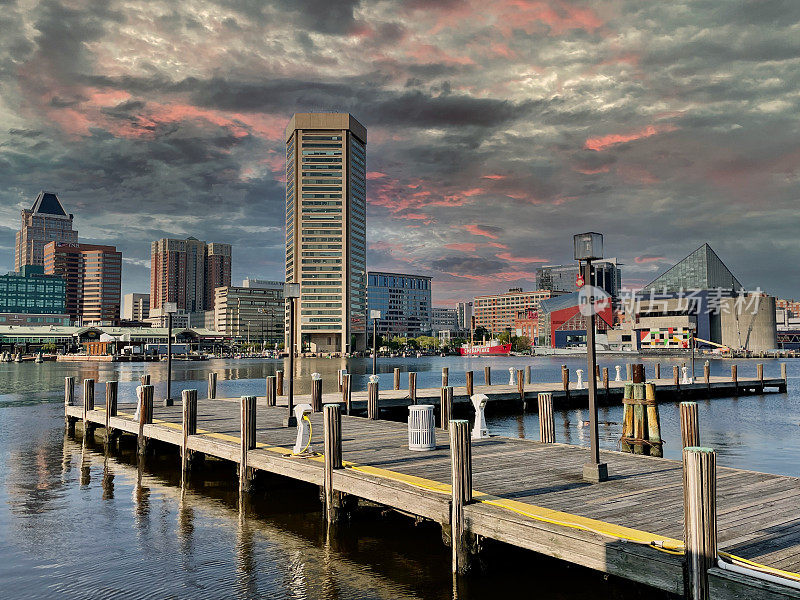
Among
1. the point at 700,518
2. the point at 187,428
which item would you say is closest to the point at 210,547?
the point at 187,428

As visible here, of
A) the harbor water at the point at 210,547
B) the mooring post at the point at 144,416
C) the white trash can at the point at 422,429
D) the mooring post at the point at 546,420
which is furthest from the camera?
the mooring post at the point at 144,416

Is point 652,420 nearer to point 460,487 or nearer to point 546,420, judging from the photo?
point 546,420

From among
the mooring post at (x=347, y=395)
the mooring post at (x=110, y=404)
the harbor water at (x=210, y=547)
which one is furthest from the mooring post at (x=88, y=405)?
the mooring post at (x=347, y=395)

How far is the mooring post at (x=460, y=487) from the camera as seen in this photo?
10750 mm

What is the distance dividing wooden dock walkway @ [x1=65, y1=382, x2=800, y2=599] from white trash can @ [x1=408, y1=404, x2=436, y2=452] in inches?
9.8

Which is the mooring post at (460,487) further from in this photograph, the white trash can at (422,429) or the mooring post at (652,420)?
the mooring post at (652,420)

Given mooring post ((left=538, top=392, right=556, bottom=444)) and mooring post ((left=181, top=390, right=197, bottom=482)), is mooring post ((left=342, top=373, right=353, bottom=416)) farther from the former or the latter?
mooring post ((left=538, top=392, right=556, bottom=444))

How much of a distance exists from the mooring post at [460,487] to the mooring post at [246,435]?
8.15m

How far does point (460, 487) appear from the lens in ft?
35.5

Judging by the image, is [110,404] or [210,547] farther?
[110,404]

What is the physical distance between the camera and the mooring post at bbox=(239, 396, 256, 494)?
17141 mm

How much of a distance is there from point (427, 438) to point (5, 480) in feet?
50.4

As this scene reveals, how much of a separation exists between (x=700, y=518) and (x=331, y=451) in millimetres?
8479

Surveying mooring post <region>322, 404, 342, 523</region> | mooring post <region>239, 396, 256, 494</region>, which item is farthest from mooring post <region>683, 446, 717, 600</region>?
mooring post <region>239, 396, 256, 494</region>
